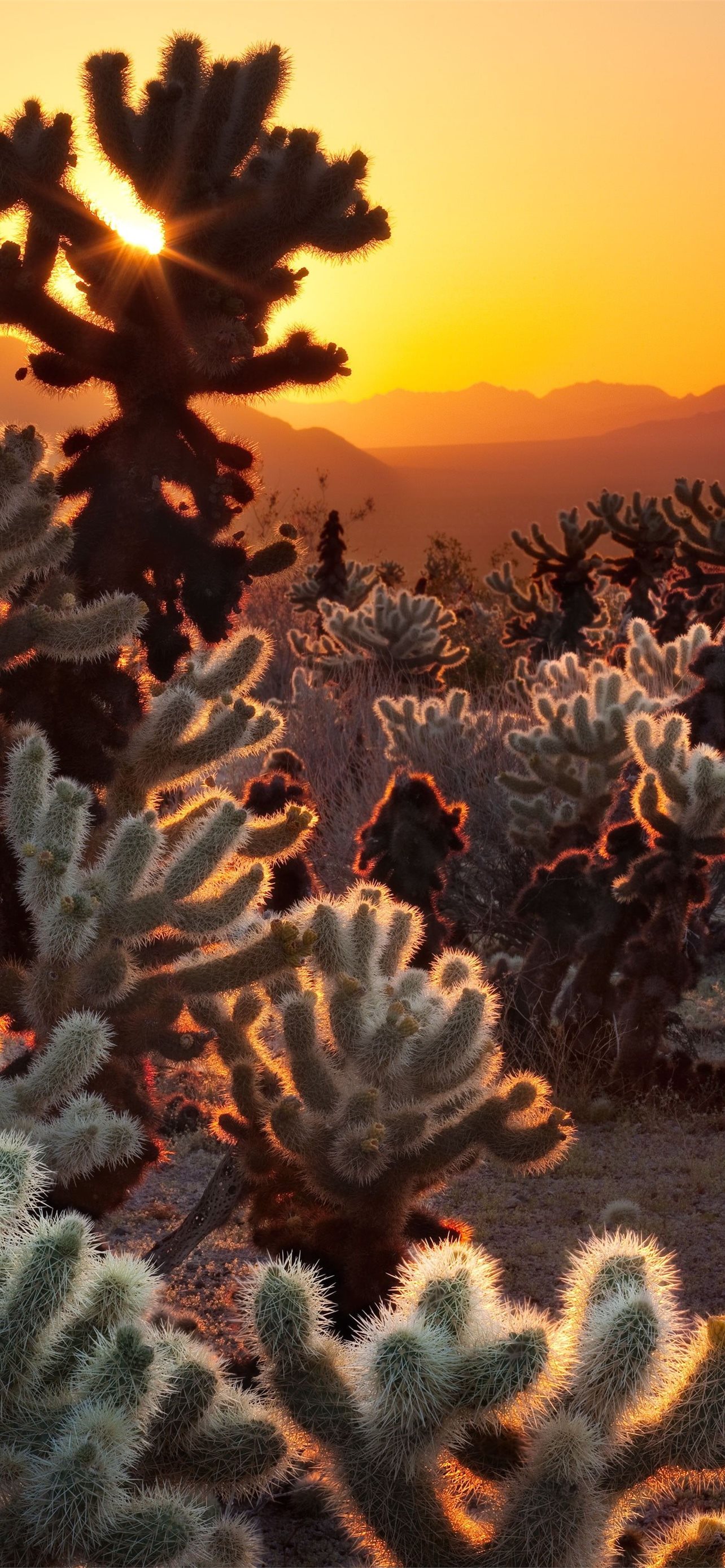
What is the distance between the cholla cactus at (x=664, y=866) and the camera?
19.5 ft

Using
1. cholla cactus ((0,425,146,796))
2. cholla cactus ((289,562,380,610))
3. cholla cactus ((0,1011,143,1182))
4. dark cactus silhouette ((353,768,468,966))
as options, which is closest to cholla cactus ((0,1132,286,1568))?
cholla cactus ((0,1011,143,1182))

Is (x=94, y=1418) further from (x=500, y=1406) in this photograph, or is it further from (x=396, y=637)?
(x=396, y=637)

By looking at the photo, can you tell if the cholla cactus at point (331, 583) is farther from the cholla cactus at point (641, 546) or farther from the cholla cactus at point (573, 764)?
the cholla cactus at point (573, 764)

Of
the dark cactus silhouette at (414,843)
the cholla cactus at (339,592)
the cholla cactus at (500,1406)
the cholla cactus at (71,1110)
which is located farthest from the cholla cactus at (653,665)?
the cholla cactus at (339,592)

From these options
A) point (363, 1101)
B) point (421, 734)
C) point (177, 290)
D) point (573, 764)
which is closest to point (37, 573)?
point (177, 290)

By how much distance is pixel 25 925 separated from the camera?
12.4 feet

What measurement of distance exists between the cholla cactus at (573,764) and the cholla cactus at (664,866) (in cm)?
111

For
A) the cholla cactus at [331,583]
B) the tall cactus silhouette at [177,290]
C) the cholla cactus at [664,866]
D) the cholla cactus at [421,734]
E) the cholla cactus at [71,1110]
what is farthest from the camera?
the cholla cactus at [331,583]

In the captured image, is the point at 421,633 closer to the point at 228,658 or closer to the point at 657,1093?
the point at 657,1093

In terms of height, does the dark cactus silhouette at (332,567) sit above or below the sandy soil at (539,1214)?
above

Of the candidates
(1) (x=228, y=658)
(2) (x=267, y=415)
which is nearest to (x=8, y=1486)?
(1) (x=228, y=658)

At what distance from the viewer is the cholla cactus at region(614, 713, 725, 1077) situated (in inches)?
235

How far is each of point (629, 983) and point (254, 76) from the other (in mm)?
4355

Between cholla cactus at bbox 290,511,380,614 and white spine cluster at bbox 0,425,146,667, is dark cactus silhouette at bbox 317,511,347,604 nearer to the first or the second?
cholla cactus at bbox 290,511,380,614
